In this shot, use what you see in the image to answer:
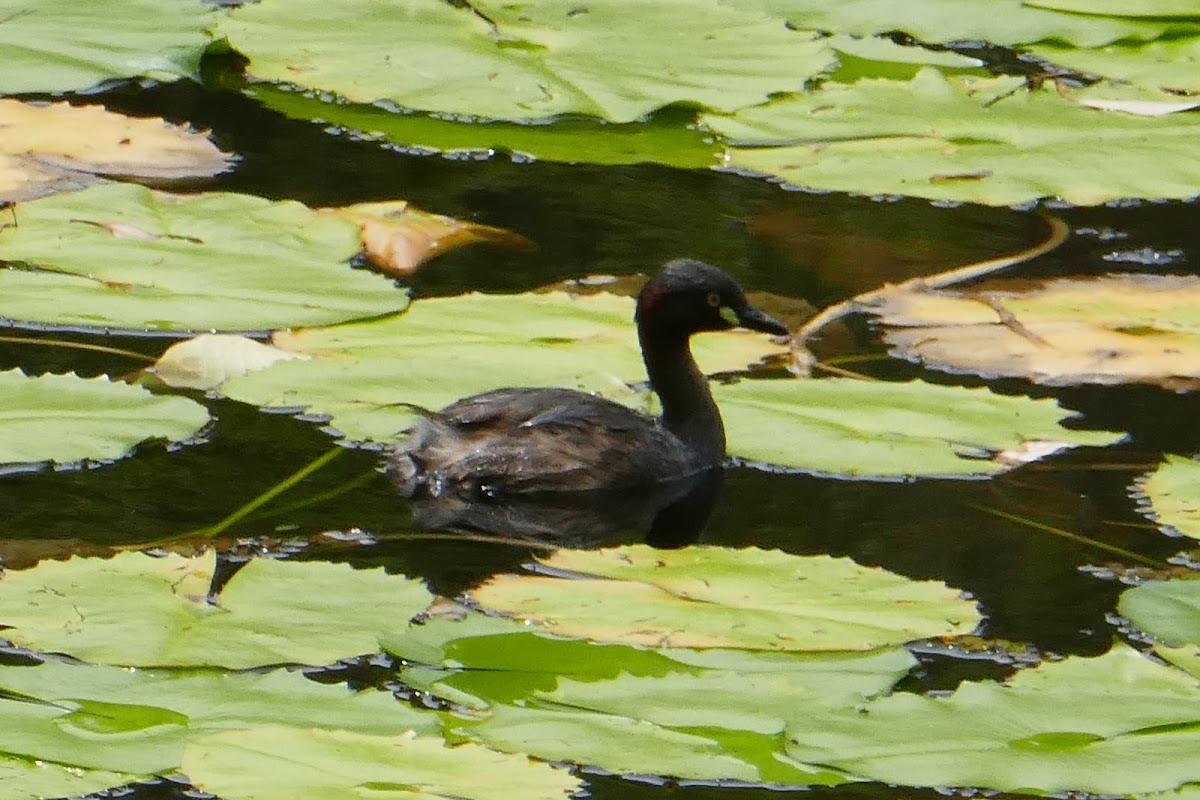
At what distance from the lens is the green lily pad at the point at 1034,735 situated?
3768mm

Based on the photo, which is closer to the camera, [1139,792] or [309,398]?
[1139,792]

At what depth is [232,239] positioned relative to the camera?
6.41 m

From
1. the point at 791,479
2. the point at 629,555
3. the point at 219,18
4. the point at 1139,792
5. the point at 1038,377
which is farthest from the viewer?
the point at 219,18

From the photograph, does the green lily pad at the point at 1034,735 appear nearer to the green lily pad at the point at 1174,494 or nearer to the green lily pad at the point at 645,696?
the green lily pad at the point at 645,696

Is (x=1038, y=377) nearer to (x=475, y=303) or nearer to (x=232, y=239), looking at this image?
(x=475, y=303)

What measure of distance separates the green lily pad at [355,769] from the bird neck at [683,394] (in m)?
1.95

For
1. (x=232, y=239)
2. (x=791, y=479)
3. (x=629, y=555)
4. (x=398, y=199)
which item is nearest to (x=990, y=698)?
(x=629, y=555)

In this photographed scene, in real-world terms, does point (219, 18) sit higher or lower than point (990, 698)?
higher

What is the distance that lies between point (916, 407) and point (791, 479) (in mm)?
428

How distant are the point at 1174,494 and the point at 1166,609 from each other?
0.69 meters

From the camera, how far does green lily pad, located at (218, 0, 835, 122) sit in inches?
304

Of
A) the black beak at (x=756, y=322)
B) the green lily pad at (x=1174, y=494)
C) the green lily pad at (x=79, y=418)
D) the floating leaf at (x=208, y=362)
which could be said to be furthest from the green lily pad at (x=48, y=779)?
the black beak at (x=756, y=322)

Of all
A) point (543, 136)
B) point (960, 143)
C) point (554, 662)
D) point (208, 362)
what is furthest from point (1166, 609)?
point (543, 136)

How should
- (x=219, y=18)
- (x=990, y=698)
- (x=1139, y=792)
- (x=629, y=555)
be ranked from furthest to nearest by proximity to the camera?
(x=219, y=18), (x=629, y=555), (x=990, y=698), (x=1139, y=792)
